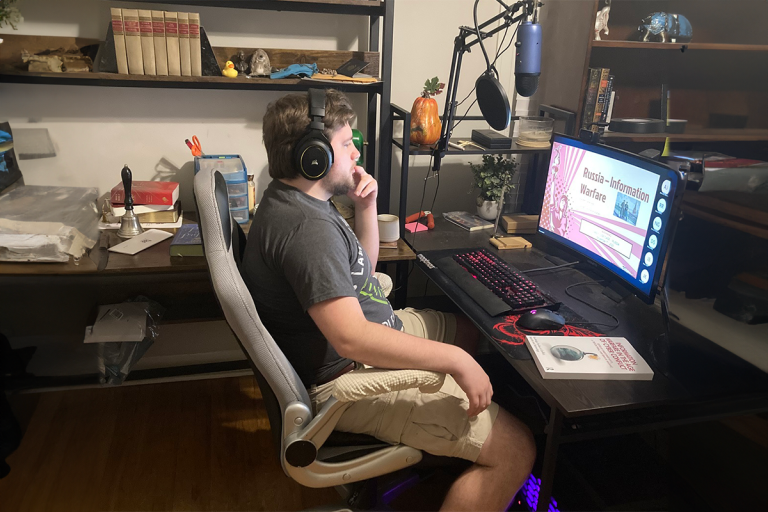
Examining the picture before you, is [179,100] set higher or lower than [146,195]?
higher

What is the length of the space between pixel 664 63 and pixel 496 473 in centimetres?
190

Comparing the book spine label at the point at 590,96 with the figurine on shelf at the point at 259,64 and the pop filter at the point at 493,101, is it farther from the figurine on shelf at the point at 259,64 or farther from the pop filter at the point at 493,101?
the figurine on shelf at the point at 259,64

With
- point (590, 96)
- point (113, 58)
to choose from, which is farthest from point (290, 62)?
point (590, 96)

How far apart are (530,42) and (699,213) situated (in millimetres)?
1299

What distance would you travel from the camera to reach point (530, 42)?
1.55 metres

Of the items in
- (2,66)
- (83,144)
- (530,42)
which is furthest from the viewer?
(83,144)

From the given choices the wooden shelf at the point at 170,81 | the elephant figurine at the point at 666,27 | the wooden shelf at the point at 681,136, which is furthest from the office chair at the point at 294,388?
the elephant figurine at the point at 666,27

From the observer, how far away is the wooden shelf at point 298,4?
1.83 m

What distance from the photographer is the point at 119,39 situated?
5.69ft

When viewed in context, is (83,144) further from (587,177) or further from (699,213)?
(699,213)

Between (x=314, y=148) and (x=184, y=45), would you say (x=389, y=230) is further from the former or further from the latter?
(x=184, y=45)

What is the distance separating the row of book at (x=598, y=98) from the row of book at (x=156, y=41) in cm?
140

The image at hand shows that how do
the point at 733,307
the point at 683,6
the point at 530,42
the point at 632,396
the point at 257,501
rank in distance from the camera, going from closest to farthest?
1. the point at 733,307
2. the point at 632,396
3. the point at 530,42
4. the point at 257,501
5. the point at 683,6

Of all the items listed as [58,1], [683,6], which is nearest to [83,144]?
[58,1]
